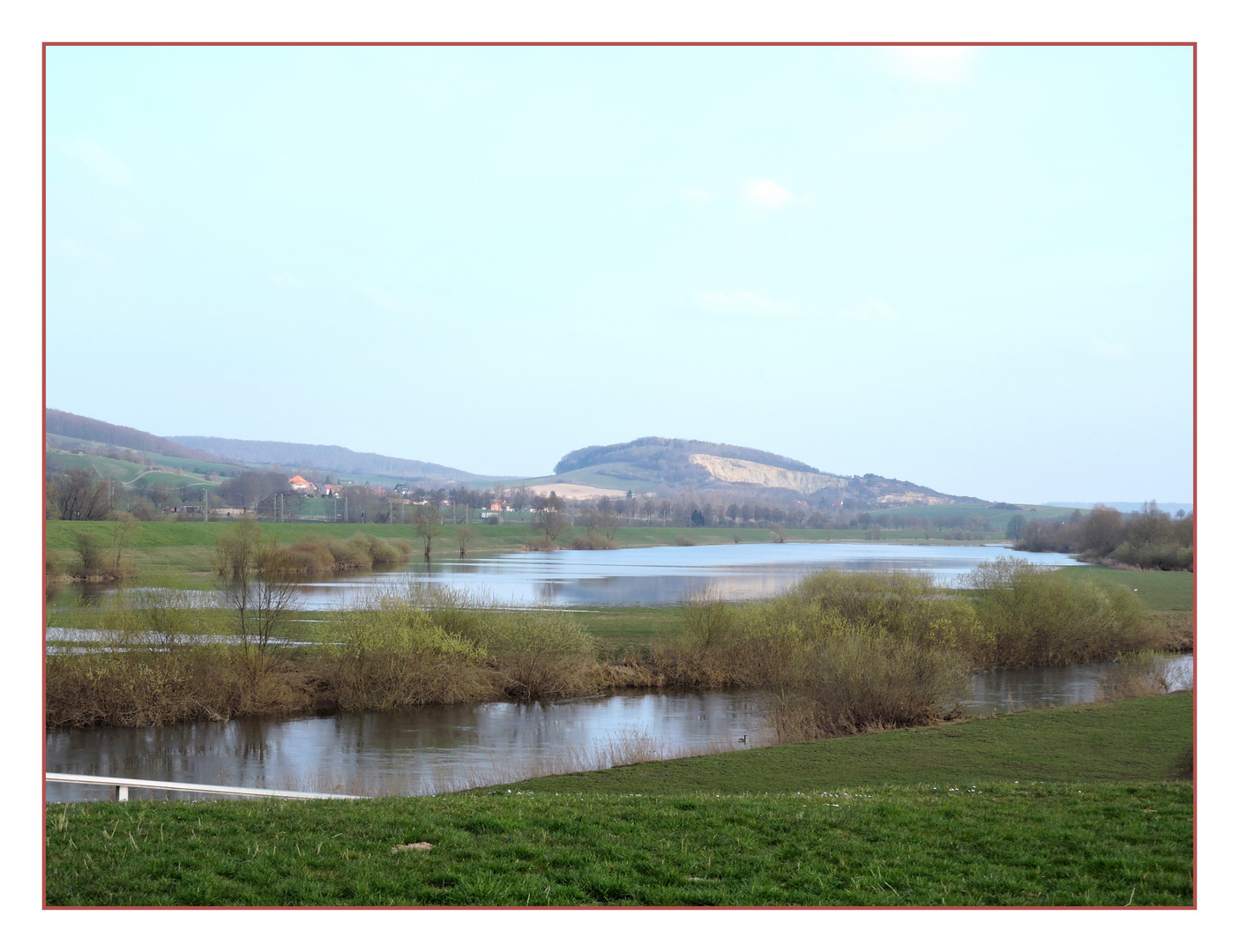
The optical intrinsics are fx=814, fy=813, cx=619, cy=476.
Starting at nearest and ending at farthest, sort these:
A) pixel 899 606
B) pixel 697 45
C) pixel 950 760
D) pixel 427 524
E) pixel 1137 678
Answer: pixel 697 45 → pixel 950 760 → pixel 1137 678 → pixel 899 606 → pixel 427 524

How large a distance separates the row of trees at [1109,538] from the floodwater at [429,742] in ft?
16.8

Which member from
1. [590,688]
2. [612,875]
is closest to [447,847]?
[612,875]

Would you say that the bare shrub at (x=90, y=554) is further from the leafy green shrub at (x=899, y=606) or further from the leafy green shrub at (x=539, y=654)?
the leafy green shrub at (x=899, y=606)

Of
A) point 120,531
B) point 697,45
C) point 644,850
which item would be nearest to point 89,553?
point 120,531

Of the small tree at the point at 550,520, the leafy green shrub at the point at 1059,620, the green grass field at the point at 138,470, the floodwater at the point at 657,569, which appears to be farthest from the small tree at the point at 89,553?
the small tree at the point at 550,520

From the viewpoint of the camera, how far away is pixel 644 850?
683 cm

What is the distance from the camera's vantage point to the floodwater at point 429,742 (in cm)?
1800

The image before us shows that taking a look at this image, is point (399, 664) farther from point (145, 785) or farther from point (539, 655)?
point (145, 785)

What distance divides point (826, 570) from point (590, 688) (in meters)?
12.2

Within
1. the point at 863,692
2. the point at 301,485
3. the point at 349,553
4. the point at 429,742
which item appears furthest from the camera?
the point at 301,485

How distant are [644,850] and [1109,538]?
3358 cm

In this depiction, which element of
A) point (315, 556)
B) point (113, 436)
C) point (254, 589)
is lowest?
point (315, 556)

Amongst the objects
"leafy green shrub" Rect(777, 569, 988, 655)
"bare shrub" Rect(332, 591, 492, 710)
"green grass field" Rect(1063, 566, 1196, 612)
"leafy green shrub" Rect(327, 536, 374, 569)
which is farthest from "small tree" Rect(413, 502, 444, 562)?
"green grass field" Rect(1063, 566, 1196, 612)
